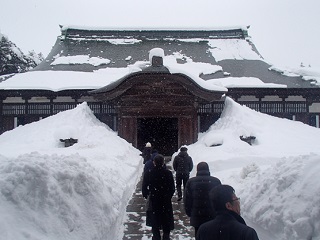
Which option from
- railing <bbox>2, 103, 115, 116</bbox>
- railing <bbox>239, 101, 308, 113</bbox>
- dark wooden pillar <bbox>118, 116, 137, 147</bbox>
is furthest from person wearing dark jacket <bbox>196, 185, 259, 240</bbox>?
railing <bbox>239, 101, 308, 113</bbox>

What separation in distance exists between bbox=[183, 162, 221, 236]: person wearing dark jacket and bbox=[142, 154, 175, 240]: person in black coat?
505mm

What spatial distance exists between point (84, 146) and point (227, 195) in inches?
474

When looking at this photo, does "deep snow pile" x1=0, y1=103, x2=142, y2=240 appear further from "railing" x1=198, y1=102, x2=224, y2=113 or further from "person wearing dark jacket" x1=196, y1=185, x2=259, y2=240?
"railing" x1=198, y1=102, x2=224, y2=113

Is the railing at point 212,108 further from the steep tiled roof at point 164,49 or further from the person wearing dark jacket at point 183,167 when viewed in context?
the person wearing dark jacket at point 183,167

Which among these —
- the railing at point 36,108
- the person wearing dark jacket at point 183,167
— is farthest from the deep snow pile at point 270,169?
the railing at point 36,108

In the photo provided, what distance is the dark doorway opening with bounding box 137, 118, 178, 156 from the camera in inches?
862

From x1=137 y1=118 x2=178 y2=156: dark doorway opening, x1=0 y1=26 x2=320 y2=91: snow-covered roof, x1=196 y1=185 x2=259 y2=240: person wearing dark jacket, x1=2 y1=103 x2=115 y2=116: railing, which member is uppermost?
x1=0 y1=26 x2=320 y2=91: snow-covered roof

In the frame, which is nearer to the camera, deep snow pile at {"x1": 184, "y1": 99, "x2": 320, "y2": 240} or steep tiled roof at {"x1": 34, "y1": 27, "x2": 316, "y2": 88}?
deep snow pile at {"x1": 184, "y1": 99, "x2": 320, "y2": 240}

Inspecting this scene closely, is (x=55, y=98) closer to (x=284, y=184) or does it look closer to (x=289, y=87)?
(x=289, y=87)

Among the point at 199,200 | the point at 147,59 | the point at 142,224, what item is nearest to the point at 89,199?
the point at 199,200

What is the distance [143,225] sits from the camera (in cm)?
663

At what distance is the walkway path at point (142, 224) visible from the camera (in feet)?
19.9

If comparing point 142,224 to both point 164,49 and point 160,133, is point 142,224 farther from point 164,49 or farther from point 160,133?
point 164,49

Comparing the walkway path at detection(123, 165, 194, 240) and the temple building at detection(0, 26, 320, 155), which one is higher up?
the temple building at detection(0, 26, 320, 155)
